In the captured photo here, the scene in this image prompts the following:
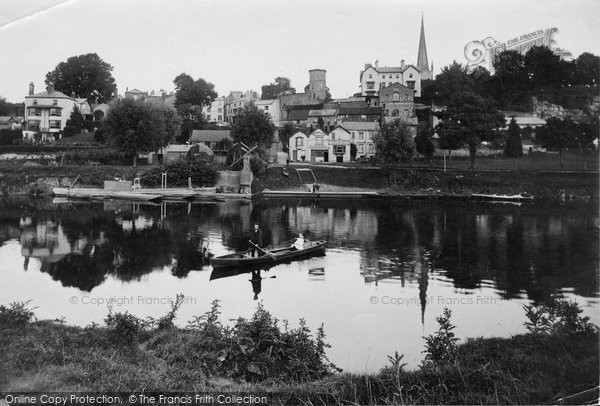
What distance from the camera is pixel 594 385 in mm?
5023

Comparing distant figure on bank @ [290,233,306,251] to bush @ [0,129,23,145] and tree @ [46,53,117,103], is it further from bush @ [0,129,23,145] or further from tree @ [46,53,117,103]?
bush @ [0,129,23,145]

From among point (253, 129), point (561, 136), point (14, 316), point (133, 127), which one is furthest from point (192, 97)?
point (14, 316)

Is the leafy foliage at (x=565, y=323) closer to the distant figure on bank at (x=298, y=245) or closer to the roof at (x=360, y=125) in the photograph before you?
the distant figure on bank at (x=298, y=245)

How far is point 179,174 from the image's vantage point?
127 ft

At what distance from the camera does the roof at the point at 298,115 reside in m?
61.7

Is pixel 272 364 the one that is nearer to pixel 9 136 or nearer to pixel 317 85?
pixel 9 136

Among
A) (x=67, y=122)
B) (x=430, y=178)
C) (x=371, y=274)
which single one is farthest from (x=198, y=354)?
(x=67, y=122)

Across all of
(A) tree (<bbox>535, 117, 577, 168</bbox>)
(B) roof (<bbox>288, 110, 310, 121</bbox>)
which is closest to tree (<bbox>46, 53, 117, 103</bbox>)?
(B) roof (<bbox>288, 110, 310, 121</bbox>)

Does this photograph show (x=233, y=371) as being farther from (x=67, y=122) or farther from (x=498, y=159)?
(x=67, y=122)

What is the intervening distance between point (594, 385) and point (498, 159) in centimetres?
3944

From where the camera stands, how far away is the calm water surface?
9.52 m

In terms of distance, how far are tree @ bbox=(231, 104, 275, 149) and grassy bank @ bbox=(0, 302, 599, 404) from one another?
3883 cm

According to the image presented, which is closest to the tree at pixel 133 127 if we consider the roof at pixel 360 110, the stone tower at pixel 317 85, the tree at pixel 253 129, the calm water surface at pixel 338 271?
the tree at pixel 253 129

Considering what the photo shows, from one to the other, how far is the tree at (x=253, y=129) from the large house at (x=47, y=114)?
17.5 meters
